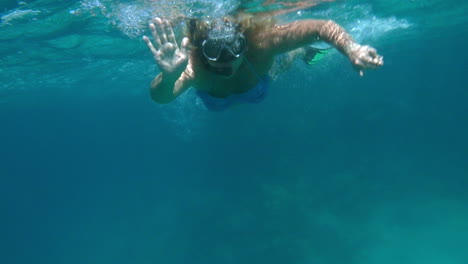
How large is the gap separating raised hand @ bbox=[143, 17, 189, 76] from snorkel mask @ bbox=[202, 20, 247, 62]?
753 millimetres

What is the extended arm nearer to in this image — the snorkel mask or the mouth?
the snorkel mask

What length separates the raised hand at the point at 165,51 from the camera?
12.3ft

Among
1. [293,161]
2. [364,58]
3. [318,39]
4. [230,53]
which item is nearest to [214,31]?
[230,53]

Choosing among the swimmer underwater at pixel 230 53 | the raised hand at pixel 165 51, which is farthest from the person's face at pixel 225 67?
the raised hand at pixel 165 51

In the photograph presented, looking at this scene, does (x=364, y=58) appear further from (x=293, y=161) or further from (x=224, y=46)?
(x=293, y=161)

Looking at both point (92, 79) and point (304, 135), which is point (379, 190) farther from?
point (92, 79)

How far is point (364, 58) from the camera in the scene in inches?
132

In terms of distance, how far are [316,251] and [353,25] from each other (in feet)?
47.0

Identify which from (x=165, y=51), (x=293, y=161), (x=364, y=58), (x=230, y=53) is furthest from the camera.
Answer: (x=293, y=161)

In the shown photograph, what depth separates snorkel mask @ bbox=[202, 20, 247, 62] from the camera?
14.6ft

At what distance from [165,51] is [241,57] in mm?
1262

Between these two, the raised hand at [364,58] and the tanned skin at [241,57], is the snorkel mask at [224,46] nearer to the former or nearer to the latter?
the tanned skin at [241,57]

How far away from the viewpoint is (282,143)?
32438 millimetres

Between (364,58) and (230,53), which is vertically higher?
(364,58)
